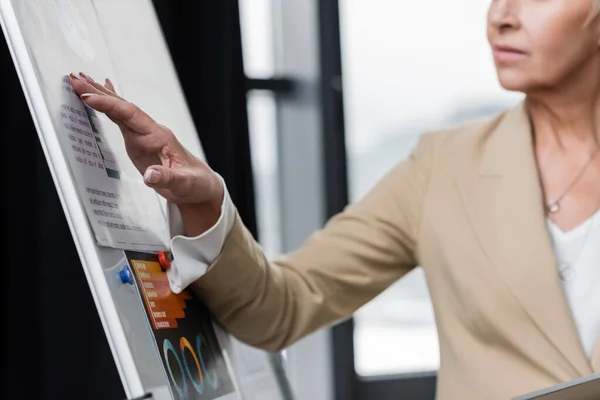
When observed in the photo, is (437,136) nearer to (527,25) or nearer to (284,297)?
(527,25)

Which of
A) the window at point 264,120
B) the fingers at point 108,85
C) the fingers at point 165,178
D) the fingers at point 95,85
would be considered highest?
the fingers at point 95,85

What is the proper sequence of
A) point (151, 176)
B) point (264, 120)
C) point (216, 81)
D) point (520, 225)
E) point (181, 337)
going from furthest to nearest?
point (264, 120), point (216, 81), point (520, 225), point (181, 337), point (151, 176)

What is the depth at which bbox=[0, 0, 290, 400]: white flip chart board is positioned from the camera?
93 centimetres

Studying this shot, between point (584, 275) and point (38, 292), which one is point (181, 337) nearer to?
point (584, 275)

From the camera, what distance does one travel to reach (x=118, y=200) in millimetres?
1063

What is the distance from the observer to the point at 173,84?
1466mm

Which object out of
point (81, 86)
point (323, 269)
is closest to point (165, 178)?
point (81, 86)

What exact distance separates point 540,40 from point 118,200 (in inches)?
28.7

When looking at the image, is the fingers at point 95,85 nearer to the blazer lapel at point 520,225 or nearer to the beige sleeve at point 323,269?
the beige sleeve at point 323,269

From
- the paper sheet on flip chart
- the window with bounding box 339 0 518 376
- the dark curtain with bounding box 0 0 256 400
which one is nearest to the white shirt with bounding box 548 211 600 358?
the paper sheet on flip chart

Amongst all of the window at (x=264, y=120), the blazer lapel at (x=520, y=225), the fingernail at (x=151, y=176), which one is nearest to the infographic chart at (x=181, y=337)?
the fingernail at (x=151, y=176)

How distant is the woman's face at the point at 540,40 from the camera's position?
1.40m

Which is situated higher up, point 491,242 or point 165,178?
point 165,178

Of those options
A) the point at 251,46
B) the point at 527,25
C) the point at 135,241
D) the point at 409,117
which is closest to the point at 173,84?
the point at 135,241
